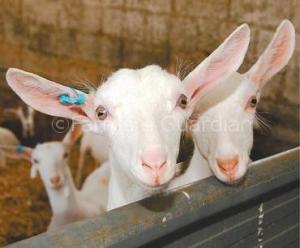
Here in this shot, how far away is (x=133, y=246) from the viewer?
4.34ft

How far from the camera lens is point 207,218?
1559mm

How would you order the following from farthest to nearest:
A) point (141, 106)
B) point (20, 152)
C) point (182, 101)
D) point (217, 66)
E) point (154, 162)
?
point (20, 152)
point (217, 66)
point (182, 101)
point (141, 106)
point (154, 162)

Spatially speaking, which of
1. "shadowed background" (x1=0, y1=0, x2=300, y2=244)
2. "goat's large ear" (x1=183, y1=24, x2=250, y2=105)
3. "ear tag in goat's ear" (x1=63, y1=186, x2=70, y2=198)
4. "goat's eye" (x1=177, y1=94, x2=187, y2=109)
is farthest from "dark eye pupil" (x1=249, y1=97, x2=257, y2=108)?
"ear tag in goat's ear" (x1=63, y1=186, x2=70, y2=198)

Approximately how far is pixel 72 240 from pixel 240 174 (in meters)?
0.68

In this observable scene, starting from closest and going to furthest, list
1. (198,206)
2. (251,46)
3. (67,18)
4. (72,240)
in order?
(72,240) → (198,206) → (251,46) → (67,18)

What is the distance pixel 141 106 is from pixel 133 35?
192 cm

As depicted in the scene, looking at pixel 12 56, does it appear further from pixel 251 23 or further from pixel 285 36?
pixel 285 36

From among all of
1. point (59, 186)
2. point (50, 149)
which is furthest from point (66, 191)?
point (50, 149)

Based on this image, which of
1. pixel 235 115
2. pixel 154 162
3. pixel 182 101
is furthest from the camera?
pixel 235 115

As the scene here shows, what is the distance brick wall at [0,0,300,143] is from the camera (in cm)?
277

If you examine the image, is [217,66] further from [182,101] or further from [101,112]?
[101,112]

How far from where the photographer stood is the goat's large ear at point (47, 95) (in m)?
1.55

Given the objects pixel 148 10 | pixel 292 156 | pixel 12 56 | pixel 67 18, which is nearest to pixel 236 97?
pixel 292 156

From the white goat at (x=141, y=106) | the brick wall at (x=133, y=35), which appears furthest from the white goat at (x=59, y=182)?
the white goat at (x=141, y=106)
